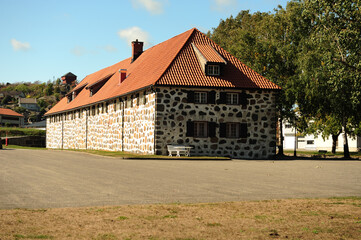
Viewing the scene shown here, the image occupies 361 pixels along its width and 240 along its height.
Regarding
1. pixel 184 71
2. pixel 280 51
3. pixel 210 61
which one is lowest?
pixel 184 71

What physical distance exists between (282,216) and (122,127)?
99.3 feet

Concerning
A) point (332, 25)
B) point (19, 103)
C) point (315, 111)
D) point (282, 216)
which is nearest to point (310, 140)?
point (315, 111)

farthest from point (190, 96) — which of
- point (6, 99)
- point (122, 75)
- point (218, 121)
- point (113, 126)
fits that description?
point (6, 99)

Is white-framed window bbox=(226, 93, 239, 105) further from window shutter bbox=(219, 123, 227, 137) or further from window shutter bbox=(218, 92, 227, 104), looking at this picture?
window shutter bbox=(219, 123, 227, 137)

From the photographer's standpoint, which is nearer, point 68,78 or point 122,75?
point 122,75

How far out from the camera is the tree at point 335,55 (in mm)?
33216

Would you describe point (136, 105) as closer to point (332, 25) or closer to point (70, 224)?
point (332, 25)

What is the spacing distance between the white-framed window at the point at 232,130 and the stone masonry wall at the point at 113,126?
5418 mm

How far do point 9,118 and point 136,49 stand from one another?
9579cm

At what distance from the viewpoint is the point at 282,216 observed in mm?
8516

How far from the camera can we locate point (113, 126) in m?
40.3

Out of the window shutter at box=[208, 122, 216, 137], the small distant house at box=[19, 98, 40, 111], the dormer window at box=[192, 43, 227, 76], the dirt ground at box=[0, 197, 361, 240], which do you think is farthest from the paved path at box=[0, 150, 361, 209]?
the small distant house at box=[19, 98, 40, 111]

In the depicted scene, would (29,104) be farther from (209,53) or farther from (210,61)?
(210,61)

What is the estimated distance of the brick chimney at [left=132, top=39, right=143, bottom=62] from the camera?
47.6m
